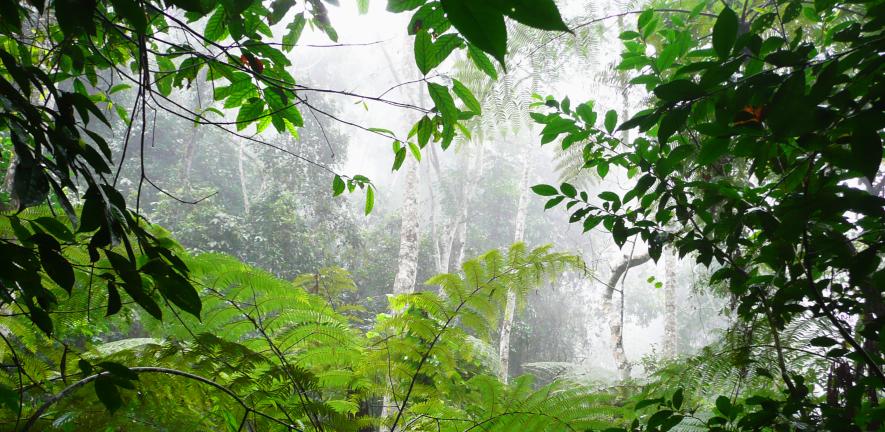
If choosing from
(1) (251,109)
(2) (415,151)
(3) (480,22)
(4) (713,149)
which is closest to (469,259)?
(2) (415,151)

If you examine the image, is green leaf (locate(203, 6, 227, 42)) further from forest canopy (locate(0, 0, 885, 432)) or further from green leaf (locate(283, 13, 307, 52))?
green leaf (locate(283, 13, 307, 52))

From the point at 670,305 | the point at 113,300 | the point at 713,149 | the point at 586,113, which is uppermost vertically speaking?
the point at 586,113

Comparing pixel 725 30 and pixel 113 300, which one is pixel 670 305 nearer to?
pixel 725 30

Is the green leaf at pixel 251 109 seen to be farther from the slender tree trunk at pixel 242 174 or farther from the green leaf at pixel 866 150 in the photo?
the slender tree trunk at pixel 242 174

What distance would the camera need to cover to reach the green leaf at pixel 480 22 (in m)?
0.24

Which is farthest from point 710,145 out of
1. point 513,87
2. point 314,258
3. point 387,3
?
point 314,258

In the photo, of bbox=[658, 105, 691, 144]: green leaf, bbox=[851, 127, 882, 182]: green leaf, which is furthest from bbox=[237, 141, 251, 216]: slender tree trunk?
bbox=[851, 127, 882, 182]: green leaf

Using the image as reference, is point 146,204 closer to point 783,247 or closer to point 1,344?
point 1,344

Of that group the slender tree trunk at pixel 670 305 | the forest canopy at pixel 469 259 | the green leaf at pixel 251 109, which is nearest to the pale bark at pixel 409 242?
the forest canopy at pixel 469 259

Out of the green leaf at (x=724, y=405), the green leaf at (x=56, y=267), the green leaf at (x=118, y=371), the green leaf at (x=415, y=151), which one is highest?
the green leaf at (x=415, y=151)

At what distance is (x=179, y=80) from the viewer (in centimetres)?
103

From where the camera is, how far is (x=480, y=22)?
0.82ft

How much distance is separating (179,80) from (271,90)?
0.87 ft

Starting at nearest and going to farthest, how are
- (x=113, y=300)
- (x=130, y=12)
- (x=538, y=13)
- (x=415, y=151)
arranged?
(x=538, y=13)
(x=130, y=12)
(x=113, y=300)
(x=415, y=151)
